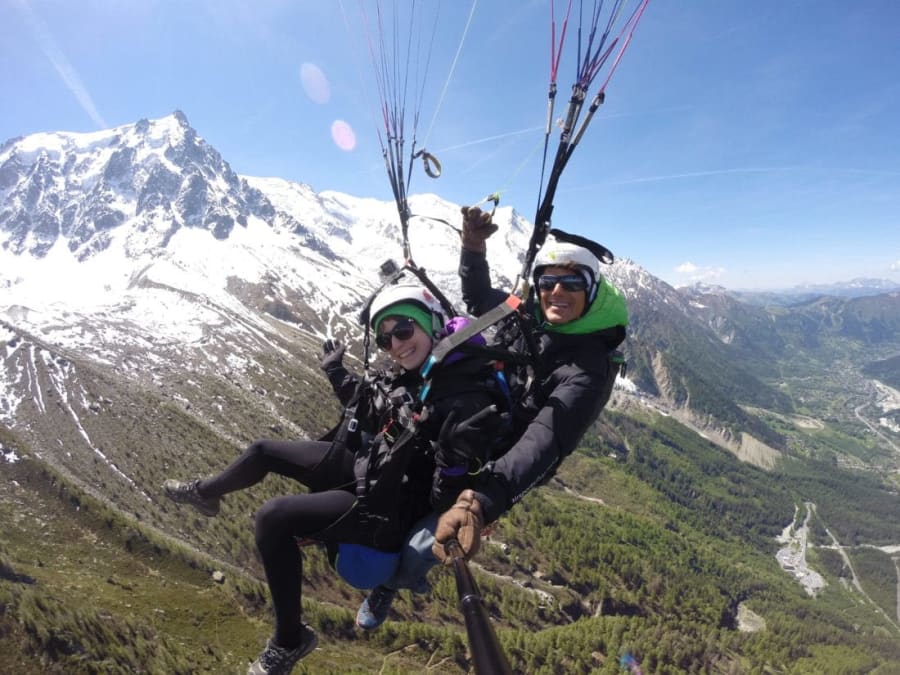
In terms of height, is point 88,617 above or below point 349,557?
below

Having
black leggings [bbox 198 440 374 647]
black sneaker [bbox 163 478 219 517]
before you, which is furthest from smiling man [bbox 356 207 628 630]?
black sneaker [bbox 163 478 219 517]

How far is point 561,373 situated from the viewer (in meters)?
6.39

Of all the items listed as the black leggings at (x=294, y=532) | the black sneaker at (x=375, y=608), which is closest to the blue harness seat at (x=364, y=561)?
the black leggings at (x=294, y=532)

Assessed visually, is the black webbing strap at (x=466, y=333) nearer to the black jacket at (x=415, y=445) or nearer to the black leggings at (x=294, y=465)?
the black jacket at (x=415, y=445)

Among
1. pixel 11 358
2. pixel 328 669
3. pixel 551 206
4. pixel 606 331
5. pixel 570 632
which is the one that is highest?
pixel 11 358

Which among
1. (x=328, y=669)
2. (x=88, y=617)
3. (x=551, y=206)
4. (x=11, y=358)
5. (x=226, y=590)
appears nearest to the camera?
(x=551, y=206)

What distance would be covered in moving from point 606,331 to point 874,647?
217m

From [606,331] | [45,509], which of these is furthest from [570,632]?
[606,331]

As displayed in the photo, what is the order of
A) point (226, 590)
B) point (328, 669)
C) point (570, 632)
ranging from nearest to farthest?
point (328, 669), point (226, 590), point (570, 632)

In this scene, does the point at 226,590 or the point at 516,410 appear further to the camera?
the point at 226,590

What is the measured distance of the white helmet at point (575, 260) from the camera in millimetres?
6895

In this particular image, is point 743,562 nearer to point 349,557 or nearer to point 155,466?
point 155,466

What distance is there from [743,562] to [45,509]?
763 feet

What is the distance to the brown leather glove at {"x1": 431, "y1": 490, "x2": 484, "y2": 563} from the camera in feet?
14.7
